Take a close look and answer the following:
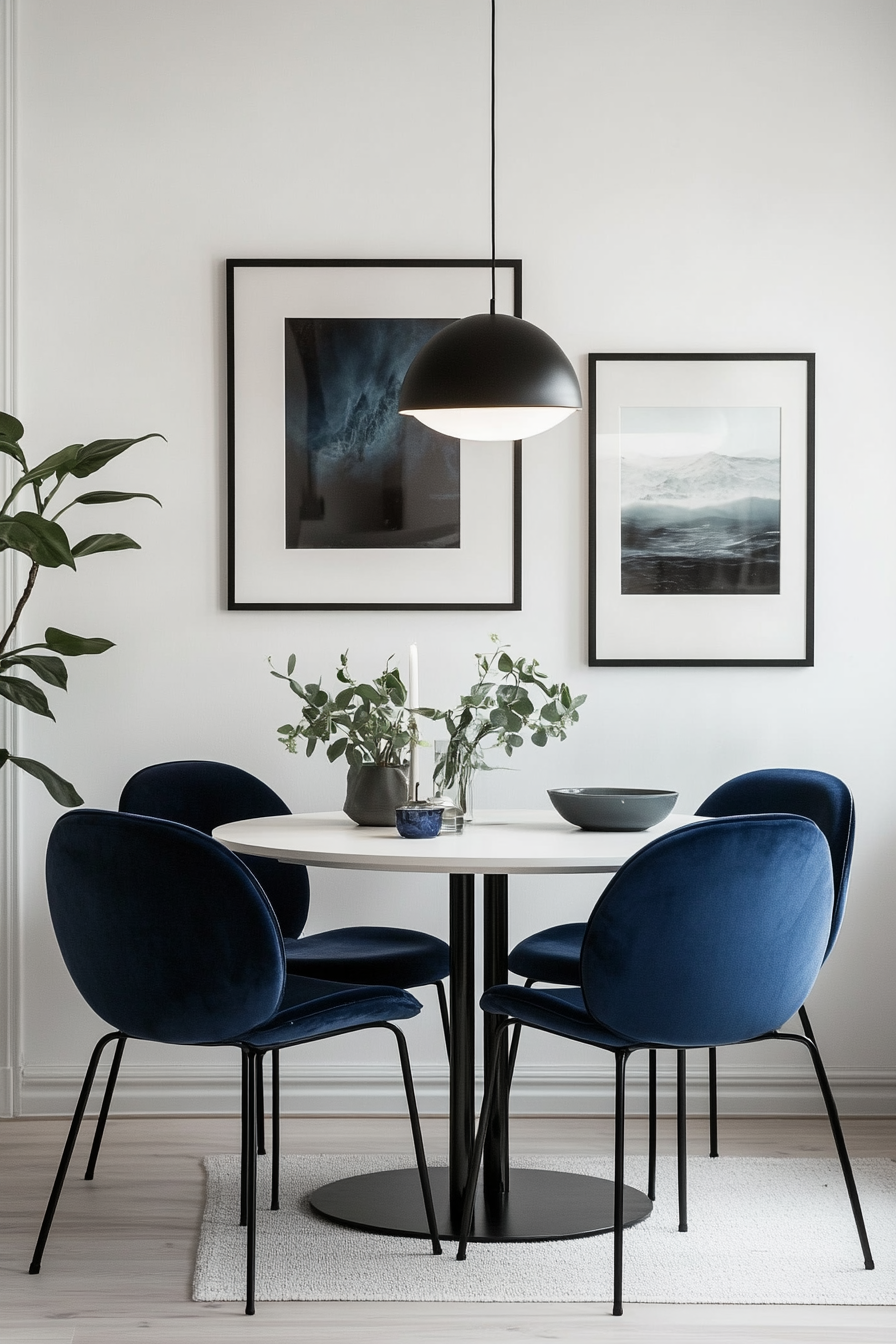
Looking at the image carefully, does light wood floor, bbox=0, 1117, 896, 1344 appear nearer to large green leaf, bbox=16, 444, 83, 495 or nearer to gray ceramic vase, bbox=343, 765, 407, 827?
gray ceramic vase, bbox=343, 765, 407, 827

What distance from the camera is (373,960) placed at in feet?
9.53

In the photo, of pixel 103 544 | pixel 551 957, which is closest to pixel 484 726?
pixel 551 957

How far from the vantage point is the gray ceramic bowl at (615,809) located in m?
2.61

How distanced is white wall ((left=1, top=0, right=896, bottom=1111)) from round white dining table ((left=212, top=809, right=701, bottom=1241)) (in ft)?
2.22

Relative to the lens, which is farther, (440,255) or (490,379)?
(440,255)

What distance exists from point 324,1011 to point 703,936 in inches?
26.4

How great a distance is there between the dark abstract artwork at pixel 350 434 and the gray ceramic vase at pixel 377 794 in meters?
0.86

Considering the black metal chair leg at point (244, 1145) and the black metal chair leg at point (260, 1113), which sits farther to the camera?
the black metal chair leg at point (260, 1113)

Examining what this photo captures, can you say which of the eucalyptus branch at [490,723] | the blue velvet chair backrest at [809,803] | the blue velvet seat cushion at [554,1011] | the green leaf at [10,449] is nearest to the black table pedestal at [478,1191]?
the blue velvet seat cushion at [554,1011]

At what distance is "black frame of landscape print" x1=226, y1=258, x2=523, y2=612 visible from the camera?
347 centimetres

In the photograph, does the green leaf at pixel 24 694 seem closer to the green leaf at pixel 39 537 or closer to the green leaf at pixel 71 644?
the green leaf at pixel 71 644

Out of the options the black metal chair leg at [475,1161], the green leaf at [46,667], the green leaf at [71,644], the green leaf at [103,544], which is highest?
the green leaf at [103,544]

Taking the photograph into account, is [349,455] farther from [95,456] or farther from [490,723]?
[490,723]

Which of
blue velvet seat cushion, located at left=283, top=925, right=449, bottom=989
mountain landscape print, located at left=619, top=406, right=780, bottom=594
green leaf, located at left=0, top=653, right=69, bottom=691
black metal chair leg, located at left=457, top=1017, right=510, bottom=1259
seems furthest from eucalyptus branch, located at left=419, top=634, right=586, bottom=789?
green leaf, located at left=0, top=653, right=69, bottom=691
